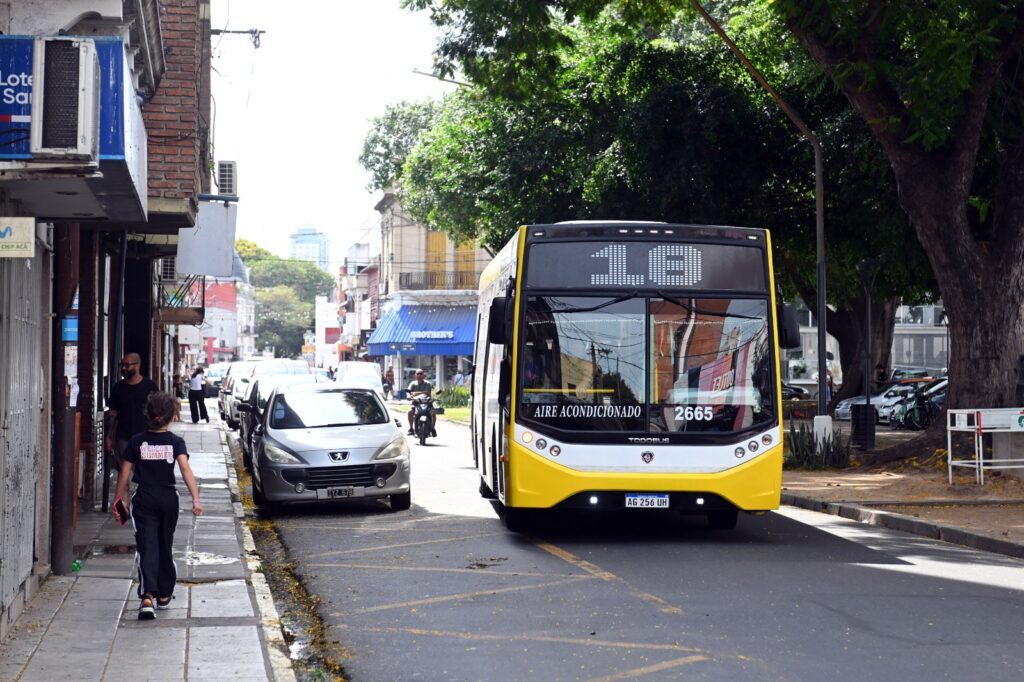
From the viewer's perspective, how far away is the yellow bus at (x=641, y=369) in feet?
41.7

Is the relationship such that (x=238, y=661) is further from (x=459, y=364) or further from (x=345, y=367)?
(x=459, y=364)

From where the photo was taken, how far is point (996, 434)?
60.0 feet

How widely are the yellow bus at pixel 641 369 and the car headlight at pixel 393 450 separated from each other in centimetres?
306

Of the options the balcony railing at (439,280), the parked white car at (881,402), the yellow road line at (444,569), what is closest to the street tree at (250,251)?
the balcony railing at (439,280)

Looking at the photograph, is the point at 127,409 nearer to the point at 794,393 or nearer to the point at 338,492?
the point at 338,492

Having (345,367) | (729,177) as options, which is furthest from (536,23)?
(345,367)

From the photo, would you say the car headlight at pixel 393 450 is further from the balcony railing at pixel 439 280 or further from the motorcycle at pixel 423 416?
the balcony railing at pixel 439 280

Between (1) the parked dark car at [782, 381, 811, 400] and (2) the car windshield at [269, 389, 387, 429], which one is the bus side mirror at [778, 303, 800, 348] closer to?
(2) the car windshield at [269, 389, 387, 429]

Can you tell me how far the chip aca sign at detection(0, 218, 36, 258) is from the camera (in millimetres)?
6926

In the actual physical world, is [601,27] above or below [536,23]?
above

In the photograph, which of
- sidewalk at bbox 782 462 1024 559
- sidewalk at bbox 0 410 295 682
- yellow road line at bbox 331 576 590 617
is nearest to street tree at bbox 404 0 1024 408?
sidewalk at bbox 782 462 1024 559

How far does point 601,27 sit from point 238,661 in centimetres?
2410

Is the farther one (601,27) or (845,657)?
(601,27)

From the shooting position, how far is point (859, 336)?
4178cm
